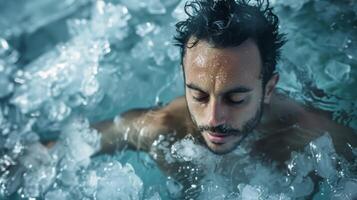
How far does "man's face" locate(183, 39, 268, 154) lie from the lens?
66.7 inches

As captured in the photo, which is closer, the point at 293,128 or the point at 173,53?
the point at 293,128

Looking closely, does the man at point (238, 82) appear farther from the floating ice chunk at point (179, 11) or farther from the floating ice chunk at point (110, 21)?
the floating ice chunk at point (110, 21)

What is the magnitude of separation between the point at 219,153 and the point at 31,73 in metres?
1.67

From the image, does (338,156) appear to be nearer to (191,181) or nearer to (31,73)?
(191,181)

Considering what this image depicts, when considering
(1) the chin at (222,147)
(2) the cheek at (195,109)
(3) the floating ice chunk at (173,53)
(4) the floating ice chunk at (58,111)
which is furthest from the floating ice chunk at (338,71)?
(4) the floating ice chunk at (58,111)

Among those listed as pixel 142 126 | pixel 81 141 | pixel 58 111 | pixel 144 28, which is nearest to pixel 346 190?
pixel 142 126

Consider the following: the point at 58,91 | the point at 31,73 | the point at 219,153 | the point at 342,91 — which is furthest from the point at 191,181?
the point at 31,73

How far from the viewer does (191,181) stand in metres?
2.21

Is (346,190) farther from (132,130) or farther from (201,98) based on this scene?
(132,130)

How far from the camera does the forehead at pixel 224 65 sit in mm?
1690

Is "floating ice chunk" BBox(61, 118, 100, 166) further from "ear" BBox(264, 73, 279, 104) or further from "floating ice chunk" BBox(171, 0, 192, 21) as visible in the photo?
"floating ice chunk" BBox(171, 0, 192, 21)

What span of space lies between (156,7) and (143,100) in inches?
31.1

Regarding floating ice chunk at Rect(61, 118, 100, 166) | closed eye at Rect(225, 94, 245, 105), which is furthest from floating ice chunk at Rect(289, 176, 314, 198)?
floating ice chunk at Rect(61, 118, 100, 166)

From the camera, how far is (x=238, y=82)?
5.62 ft
